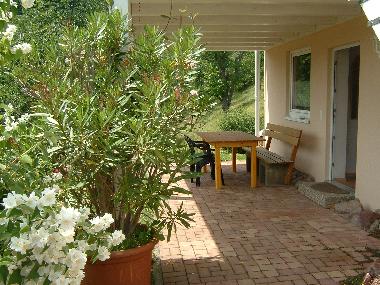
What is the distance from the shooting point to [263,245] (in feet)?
15.7

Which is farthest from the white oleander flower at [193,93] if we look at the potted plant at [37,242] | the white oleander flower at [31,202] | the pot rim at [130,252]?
the white oleander flower at [31,202]

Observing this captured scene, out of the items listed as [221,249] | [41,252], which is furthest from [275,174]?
[41,252]

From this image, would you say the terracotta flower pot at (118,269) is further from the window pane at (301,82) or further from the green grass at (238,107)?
the green grass at (238,107)

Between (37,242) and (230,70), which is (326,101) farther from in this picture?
(230,70)

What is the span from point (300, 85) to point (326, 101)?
67.3 inches

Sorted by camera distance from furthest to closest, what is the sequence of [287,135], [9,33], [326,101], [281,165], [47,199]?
1. [287,135]
2. [281,165]
3. [326,101]
4. [9,33]
5. [47,199]

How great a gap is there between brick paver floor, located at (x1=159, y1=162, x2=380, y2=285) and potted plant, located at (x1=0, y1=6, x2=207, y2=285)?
79cm

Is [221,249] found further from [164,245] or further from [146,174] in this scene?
[146,174]

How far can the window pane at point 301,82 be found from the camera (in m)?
8.30

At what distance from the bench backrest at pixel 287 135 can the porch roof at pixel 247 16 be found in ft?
6.26

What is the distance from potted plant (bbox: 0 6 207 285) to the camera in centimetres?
295

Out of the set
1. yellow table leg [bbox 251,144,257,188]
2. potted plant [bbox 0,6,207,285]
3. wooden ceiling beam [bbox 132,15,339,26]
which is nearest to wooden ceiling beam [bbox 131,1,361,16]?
wooden ceiling beam [bbox 132,15,339,26]

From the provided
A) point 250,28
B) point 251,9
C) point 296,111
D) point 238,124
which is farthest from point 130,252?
point 238,124

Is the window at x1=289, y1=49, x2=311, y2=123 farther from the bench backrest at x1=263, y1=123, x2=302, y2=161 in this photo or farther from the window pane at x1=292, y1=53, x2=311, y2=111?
the bench backrest at x1=263, y1=123, x2=302, y2=161
